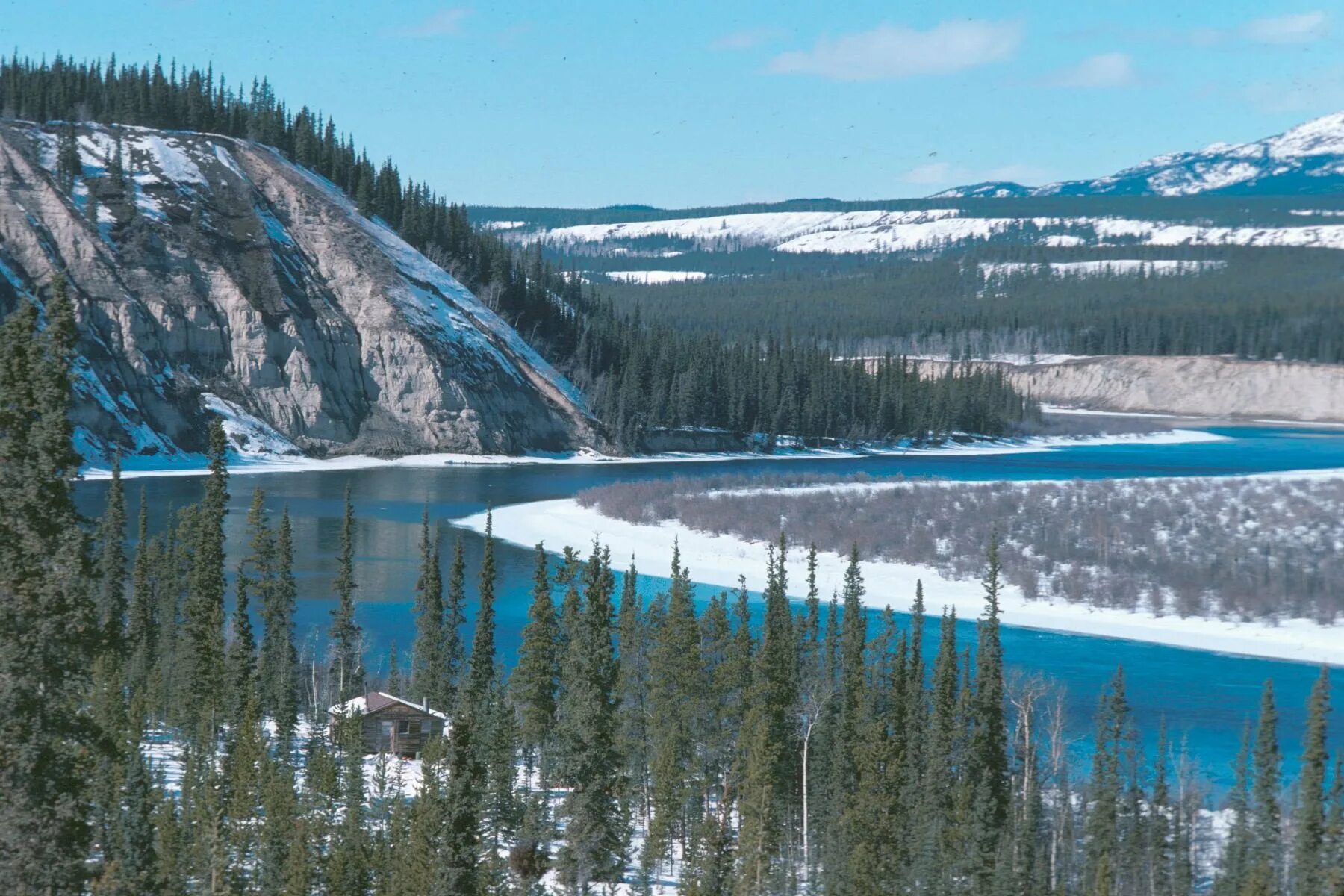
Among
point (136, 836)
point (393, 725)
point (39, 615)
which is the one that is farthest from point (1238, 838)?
point (39, 615)

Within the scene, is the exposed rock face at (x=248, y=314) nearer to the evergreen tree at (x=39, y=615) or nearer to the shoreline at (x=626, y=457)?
the shoreline at (x=626, y=457)

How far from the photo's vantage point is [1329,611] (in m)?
55.1

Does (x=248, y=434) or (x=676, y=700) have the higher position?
(x=248, y=434)

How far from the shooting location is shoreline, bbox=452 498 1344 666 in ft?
174

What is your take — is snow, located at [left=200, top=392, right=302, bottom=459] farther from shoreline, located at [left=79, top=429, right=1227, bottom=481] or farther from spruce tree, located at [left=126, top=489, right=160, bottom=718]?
spruce tree, located at [left=126, top=489, right=160, bottom=718]

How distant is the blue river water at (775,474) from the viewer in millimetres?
42750

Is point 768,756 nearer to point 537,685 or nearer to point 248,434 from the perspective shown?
point 537,685

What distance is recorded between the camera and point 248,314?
11938 centimetres

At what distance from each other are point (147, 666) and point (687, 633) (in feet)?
55.6

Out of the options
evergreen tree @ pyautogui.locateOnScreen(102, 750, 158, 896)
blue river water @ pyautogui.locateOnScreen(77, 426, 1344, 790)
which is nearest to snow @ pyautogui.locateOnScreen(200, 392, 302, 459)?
blue river water @ pyautogui.locateOnScreen(77, 426, 1344, 790)

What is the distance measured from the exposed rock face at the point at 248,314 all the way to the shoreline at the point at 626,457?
180cm

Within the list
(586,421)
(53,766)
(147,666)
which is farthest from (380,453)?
(53,766)

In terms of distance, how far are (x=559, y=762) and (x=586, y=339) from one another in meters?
120

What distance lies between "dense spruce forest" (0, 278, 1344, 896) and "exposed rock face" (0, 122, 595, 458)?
71625mm
